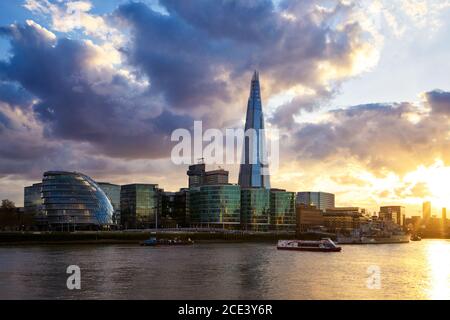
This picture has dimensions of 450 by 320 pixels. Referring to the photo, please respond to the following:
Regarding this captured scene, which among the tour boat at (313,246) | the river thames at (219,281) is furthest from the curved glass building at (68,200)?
the river thames at (219,281)

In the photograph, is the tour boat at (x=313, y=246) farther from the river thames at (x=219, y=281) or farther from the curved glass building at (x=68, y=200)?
the curved glass building at (x=68, y=200)

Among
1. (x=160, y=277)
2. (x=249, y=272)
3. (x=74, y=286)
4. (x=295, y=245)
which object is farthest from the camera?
(x=295, y=245)

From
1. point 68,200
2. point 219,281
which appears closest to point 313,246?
point 219,281

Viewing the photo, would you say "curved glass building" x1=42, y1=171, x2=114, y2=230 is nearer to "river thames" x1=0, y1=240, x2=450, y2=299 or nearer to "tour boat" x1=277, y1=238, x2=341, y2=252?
"tour boat" x1=277, y1=238, x2=341, y2=252

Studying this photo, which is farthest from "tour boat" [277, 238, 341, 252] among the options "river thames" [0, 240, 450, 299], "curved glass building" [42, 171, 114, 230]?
"curved glass building" [42, 171, 114, 230]

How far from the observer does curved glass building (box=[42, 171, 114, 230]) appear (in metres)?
173

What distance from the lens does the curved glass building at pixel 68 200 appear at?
173 metres

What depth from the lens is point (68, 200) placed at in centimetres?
17350

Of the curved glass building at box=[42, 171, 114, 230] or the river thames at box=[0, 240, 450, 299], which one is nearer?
the river thames at box=[0, 240, 450, 299]

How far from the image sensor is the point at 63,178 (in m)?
174

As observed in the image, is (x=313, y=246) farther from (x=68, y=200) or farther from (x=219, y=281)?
(x=68, y=200)
